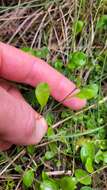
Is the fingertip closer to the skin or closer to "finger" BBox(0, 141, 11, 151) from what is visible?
the skin

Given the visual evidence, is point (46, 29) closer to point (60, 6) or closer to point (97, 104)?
point (60, 6)

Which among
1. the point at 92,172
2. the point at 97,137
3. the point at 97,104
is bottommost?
the point at 92,172

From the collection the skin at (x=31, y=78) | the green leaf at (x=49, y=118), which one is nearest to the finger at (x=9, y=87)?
the skin at (x=31, y=78)

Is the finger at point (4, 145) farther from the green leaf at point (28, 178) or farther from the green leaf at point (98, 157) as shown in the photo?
the green leaf at point (98, 157)

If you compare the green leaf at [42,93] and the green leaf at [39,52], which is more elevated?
the green leaf at [39,52]

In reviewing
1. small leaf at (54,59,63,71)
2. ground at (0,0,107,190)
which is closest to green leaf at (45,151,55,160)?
ground at (0,0,107,190)

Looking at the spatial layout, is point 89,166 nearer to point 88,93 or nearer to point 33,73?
point 88,93

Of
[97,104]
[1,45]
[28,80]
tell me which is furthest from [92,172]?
[1,45]

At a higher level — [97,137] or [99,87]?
[99,87]
